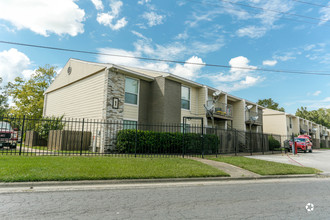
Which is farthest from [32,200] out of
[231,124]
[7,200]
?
[231,124]

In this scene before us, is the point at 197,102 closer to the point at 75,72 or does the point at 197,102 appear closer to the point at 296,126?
the point at 75,72

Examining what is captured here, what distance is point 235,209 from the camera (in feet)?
13.8

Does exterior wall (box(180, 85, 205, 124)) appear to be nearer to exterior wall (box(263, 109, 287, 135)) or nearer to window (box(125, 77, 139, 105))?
window (box(125, 77, 139, 105))

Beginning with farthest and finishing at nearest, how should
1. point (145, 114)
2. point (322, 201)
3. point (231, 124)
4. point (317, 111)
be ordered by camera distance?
point (317, 111) < point (231, 124) < point (145, 114) < point (322, 201)

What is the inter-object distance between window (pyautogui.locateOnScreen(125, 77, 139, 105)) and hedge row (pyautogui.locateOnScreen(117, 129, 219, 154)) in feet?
10.4

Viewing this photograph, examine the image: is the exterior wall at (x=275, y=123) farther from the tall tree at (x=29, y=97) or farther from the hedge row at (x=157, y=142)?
the tall tree at (x=29, y=97)

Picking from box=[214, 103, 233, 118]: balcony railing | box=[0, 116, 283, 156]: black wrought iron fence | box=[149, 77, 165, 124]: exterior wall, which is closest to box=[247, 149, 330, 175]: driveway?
box=[0, 116, 283, 156]: black wrought iron fence

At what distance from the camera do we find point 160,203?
4523mm

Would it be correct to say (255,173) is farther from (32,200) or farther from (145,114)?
(145,114)

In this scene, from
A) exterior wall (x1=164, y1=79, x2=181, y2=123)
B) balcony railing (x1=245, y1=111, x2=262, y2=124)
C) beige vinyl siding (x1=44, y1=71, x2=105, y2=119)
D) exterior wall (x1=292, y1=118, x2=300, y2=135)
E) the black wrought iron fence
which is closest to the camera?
the black wrought iron fence

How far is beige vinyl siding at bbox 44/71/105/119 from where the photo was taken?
14562mm

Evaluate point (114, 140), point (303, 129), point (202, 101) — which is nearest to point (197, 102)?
point (202, 101)

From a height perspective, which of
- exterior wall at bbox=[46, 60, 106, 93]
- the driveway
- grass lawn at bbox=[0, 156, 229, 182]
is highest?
exterior wall at bbox=[46, 60, 106, 93]

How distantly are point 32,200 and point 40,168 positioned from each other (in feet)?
9.02
